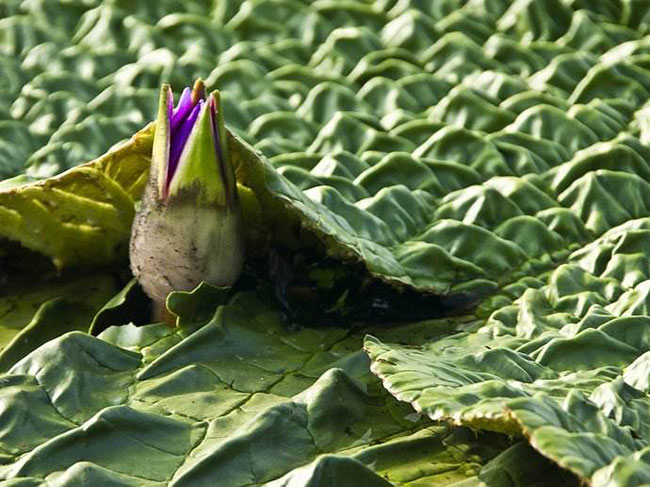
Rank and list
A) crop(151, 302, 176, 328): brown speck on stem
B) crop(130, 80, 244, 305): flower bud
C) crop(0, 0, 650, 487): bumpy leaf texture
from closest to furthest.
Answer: crop(0, 0, 650, 487): bumpy leaf texture, crop(130, 80, 244, 305): flower bud, crop(151, 302, 176, 328): brown speck on stem

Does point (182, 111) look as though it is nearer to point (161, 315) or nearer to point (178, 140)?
point (178, 140)

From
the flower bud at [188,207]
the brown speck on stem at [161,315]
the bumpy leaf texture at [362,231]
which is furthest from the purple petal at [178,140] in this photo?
the brown speck on stem at [161,315]

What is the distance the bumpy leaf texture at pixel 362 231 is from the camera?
2.17 metres

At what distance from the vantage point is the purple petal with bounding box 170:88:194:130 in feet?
8.39

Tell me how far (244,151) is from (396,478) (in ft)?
2.44

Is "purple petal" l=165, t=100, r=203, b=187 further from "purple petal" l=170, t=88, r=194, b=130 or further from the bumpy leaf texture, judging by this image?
the bumpy leaf texture

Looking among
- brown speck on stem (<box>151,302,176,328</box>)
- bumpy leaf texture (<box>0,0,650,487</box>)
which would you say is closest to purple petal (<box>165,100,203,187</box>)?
bumpy leaf texture (<box>0,0,650,487</box>)

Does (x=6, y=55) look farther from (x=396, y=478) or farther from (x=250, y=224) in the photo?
(x=396, y=478)

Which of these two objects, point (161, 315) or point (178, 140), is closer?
point (178, 140)

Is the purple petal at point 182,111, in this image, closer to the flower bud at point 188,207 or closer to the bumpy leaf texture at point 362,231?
the flower bud at point 188,207

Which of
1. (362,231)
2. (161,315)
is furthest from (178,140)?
(362,231)

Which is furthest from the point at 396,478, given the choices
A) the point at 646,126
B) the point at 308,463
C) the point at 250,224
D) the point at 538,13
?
the point at 538,13

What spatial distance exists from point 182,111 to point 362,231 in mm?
513

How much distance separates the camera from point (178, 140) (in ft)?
8.37
